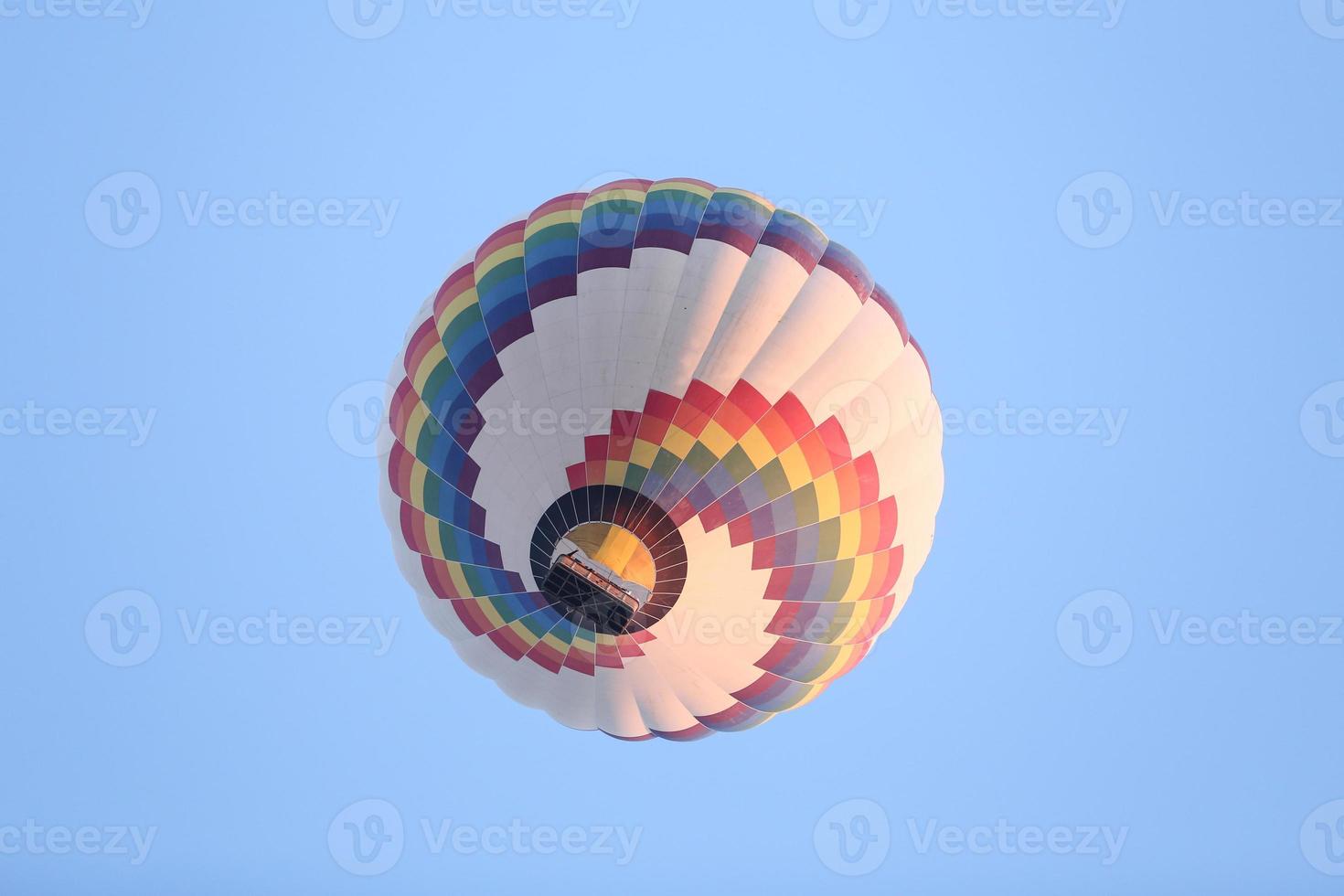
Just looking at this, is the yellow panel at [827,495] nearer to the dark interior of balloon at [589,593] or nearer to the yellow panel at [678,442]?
the yellow panel at [678,442]

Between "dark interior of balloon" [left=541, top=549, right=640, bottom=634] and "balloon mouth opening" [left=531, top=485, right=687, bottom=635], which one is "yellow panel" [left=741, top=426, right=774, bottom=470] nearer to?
"balloon mouth opening" [left=531, top=485, right=687, bottom=635]

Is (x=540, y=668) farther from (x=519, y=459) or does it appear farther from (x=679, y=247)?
(x=679, y=247)

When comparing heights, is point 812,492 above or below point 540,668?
above

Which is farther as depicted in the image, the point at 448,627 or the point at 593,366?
the point at 448,627

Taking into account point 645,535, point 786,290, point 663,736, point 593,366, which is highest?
point 786,290

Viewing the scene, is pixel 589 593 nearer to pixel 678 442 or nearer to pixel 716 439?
pixel 678 442

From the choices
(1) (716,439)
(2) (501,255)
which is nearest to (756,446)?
(1) (716,439)

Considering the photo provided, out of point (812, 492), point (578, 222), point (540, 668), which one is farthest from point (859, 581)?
point (578, 222)
